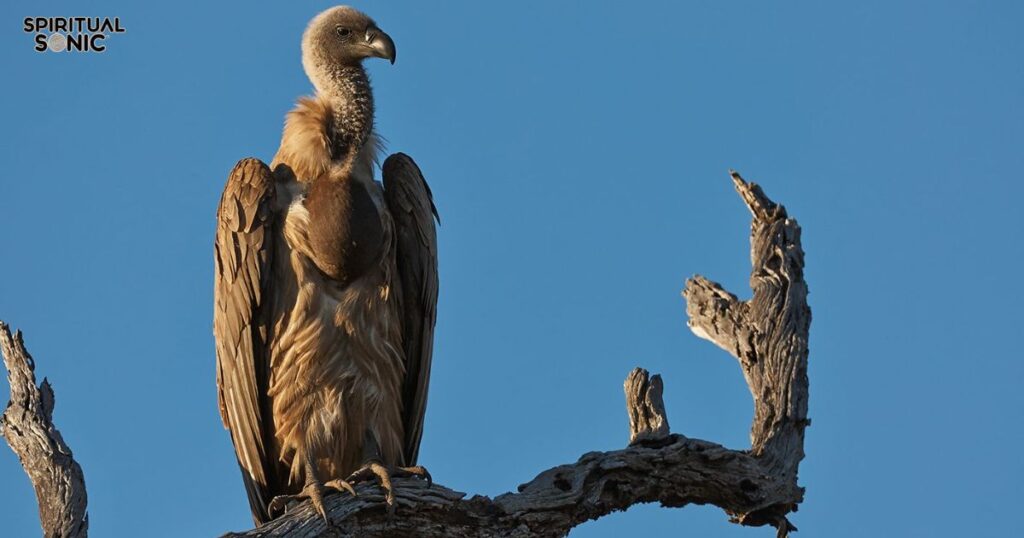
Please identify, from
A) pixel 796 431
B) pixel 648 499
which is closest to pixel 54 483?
pixel 648 499

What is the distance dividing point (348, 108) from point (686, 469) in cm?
291

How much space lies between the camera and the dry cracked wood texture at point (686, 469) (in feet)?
23.6

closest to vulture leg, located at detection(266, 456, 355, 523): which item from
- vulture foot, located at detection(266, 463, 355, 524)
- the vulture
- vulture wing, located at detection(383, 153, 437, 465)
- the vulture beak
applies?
vulture foot, located at detection(266, 463, 355, 524)

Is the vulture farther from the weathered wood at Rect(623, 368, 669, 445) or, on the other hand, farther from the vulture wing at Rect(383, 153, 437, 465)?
the weathered wood at Rect(623, 368, 669, 445)

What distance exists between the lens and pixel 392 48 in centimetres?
897

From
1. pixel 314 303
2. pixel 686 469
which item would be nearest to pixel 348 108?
pixel 314 303

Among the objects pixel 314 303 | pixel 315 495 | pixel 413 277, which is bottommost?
pixel 315 495

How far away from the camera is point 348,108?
8906 millimetres

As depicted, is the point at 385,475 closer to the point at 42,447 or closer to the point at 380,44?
the point at 42,447

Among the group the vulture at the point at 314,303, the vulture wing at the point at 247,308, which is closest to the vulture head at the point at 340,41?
the vulture at the point at 314,303

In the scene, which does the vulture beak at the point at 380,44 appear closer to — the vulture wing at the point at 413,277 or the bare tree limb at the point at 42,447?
the vulture wing at the point at 413,277

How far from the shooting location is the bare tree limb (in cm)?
657

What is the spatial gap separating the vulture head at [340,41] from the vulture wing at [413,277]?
2.05 ft

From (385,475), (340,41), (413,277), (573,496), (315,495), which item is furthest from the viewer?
(340,41)
